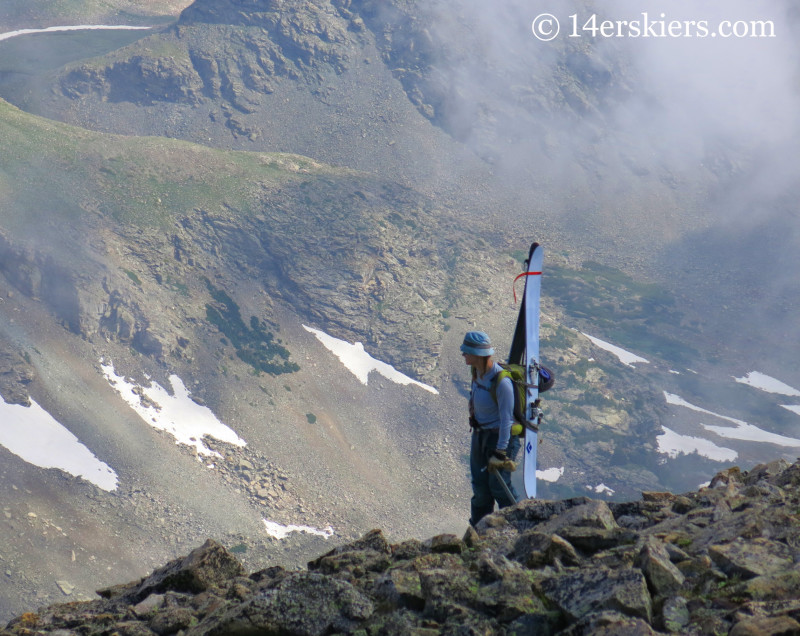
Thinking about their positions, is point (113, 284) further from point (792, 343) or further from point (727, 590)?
point (792, 343)

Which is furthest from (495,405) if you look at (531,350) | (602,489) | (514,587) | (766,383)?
(766,383)

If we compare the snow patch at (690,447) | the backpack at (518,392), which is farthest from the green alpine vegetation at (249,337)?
the backpack at (518,392)

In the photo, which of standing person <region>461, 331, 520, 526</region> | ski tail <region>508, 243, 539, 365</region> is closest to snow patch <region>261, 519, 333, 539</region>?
ski tail <region>508, 243, 539, 365</region>

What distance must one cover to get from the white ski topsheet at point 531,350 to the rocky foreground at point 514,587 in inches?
104

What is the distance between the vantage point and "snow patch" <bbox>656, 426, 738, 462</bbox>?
445 ft

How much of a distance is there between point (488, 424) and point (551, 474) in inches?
4737

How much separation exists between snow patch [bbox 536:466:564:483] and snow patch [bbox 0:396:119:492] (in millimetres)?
69544

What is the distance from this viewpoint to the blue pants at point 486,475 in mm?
12125

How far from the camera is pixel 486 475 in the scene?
12.4m

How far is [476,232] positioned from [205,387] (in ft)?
297

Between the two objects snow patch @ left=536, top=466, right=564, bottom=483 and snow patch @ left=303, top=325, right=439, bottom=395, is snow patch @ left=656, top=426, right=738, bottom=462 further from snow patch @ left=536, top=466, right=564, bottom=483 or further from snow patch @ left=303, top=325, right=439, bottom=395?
snow patch @ left=303, top=325, right=439, bottom=395

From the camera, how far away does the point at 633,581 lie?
661 cm

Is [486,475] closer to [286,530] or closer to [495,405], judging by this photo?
[495,405]

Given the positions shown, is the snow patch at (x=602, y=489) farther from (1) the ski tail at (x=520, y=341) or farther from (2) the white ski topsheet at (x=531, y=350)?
(1) the ski tail at (x=520, y=341)
